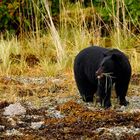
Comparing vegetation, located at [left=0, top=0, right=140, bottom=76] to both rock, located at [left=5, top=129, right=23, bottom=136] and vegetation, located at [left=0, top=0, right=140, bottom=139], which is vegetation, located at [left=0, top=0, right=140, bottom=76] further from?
rock, located at [left=5, top=129, right=23, bottom=136]

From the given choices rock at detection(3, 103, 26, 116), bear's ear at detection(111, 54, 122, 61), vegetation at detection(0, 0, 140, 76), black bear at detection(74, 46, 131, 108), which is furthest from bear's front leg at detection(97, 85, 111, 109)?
vegetation at detection(0, 0, 140, 76)

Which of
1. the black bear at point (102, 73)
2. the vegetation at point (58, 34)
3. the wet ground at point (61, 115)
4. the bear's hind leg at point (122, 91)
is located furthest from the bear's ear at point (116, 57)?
the vegetation at point (58, 34)

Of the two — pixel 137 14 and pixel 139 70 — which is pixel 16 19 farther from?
pixel 139 70

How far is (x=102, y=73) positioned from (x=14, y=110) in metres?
1.31

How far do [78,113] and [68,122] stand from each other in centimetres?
43

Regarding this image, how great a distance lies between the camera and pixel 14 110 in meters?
8.04

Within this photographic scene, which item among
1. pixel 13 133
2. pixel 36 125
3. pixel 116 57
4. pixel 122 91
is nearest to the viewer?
pixel 13 133

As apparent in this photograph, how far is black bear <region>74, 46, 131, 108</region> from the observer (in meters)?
7.90

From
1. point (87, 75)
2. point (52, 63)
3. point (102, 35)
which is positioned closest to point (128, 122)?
point (87, 75)

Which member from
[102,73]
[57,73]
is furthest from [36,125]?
[57,73]

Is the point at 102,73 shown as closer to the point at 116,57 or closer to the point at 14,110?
the point at 116,57

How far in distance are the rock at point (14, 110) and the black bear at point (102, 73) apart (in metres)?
1.04

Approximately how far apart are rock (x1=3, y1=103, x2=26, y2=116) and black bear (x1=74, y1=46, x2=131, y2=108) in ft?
3.42

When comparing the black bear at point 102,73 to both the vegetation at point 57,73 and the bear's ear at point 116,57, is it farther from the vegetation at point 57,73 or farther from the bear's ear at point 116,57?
the vegetation at point 57,73
